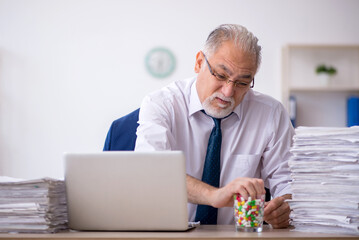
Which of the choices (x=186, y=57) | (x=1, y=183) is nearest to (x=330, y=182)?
(x=1, y=183)

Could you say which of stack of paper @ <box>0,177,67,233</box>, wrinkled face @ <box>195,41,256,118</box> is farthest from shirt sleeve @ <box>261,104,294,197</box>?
stack of paper @ <box>0,177,67,233</box>

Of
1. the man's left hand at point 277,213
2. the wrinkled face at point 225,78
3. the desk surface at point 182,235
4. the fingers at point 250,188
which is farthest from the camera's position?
the wrinkled face at point 225,78

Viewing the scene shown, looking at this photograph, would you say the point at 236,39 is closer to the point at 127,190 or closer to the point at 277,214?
the point at 277,214

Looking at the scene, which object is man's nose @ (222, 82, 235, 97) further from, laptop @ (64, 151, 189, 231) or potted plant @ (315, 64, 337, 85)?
potted plant @ (315, 64, 337, 85)

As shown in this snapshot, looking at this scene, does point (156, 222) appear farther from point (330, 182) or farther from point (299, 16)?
point (299, 16)

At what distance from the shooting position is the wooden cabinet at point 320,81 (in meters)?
4.84

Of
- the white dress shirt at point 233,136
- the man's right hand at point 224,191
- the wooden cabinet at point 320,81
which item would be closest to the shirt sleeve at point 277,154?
the white dress shirt at point 233,136

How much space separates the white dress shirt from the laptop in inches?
23.8

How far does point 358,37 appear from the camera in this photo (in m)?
4.89

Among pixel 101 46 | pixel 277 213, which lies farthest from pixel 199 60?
pixel 101 46

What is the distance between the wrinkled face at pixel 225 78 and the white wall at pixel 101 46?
2894 mm

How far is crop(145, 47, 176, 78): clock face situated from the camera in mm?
4836

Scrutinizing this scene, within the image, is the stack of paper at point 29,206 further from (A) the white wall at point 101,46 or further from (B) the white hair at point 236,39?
(A) the white wall at point 101,46

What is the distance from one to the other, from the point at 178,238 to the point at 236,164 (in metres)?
0.83
